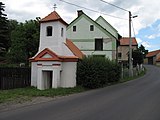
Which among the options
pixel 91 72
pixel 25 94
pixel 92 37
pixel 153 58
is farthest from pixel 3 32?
pixel 153 58

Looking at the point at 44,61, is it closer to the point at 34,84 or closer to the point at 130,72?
the point at 34,84

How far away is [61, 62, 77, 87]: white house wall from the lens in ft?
74.8

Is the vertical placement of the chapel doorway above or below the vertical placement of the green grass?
above

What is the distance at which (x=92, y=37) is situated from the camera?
42.2 meters

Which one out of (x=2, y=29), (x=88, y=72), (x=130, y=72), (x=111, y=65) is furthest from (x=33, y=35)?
(x=88, y=72)

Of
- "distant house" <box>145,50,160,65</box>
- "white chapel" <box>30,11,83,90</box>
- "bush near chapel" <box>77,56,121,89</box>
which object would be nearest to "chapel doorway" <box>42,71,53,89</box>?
"white chapel" <box>30,11,83,90</box>

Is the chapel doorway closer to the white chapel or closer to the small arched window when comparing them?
the white chapel

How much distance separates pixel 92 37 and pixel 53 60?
2076 centimetres

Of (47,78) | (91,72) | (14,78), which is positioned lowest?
(47,78)

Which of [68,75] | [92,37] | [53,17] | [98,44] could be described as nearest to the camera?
[68,75]

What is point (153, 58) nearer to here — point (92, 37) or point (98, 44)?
point (98, 44)

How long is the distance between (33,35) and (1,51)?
7098 mm

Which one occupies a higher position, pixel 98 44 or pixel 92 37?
pixel 92 37

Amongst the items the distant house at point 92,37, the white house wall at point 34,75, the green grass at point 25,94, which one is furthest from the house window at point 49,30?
the distant house at point 92,37
